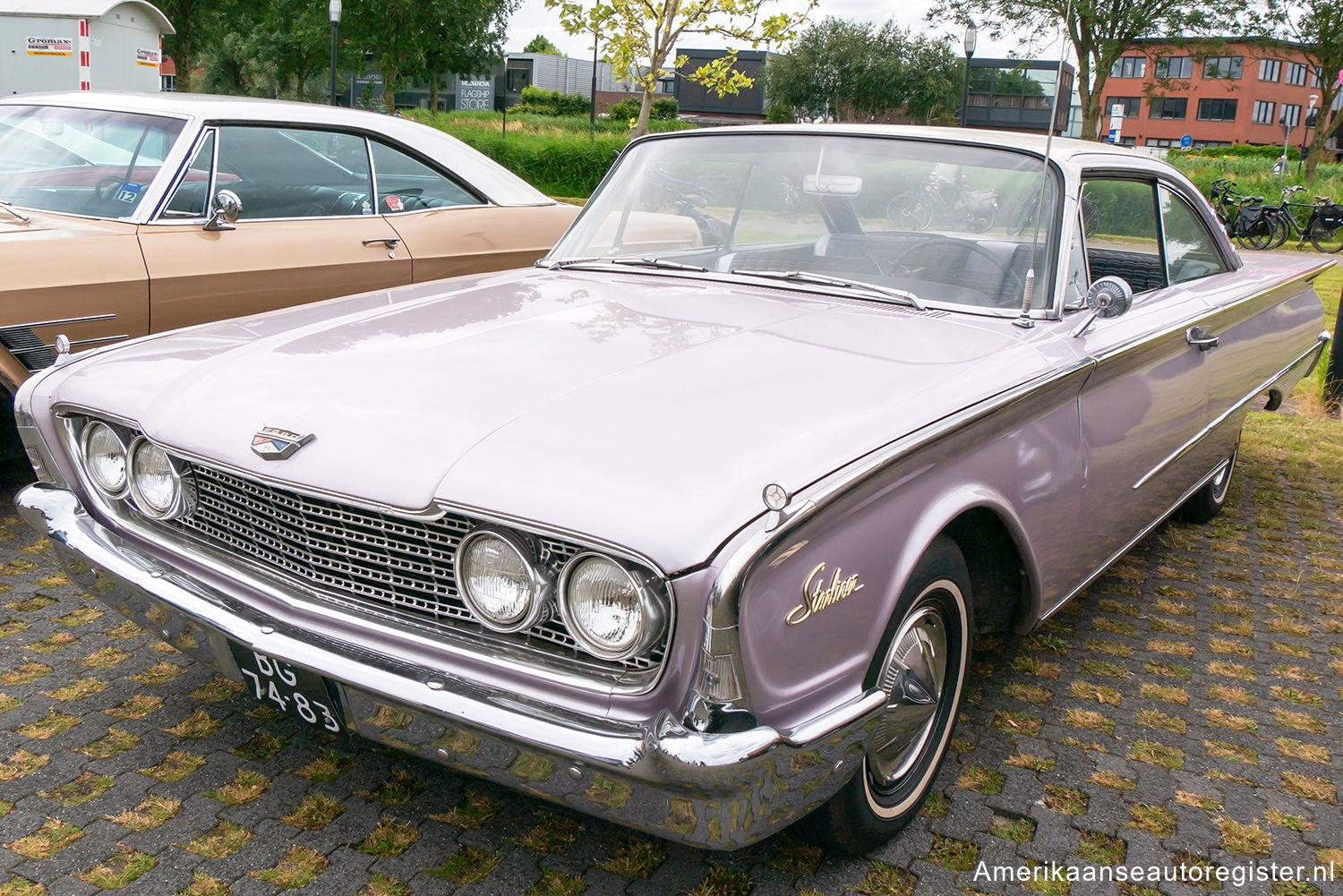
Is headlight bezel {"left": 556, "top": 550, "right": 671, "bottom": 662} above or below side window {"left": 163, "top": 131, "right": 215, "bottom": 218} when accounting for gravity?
below

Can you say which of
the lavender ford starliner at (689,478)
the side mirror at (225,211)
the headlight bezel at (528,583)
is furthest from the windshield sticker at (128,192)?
the headlight bezel at (528,583)

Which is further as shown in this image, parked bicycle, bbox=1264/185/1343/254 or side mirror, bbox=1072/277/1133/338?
parked bicycle, bbox=1264/185/1343/254

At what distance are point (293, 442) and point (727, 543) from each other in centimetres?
88

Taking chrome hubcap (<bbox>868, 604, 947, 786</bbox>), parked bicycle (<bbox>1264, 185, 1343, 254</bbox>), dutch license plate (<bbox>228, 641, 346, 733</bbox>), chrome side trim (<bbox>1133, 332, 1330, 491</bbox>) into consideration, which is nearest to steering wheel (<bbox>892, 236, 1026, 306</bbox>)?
chrome side trim (<bbox>1133, 332, 1330, 491</bbox>)

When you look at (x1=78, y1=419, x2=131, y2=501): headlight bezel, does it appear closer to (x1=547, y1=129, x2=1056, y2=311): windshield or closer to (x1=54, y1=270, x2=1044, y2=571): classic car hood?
(x1=54, y1=270, x2=1044, y2=571): classic car hood

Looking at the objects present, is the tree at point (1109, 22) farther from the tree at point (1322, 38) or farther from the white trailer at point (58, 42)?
the white trailer at point (58, 42)

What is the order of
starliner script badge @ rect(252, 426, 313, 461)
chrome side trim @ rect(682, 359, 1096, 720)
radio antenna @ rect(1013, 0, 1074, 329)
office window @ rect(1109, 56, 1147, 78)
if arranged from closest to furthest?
chrome side trim @ rect(682, 359, 1096, 720) < starliner script badge @ rect(252, 426, 313, 461) < radio antenna @ rect(1013, 0, 1074, 329) < office window @ rect(1109, 56, 1147, 78)

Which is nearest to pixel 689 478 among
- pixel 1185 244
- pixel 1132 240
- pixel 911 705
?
pixel 911 705

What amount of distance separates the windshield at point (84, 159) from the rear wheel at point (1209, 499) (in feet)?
14.7

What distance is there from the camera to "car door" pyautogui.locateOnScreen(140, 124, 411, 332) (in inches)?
170

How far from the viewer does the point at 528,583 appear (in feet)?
6.16

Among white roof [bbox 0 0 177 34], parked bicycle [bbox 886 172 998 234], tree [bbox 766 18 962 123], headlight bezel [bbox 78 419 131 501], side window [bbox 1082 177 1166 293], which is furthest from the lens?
tree [bbox 766 18 962 123]

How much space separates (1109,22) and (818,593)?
116 ft

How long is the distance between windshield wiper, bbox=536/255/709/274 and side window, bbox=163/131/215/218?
175 cm
